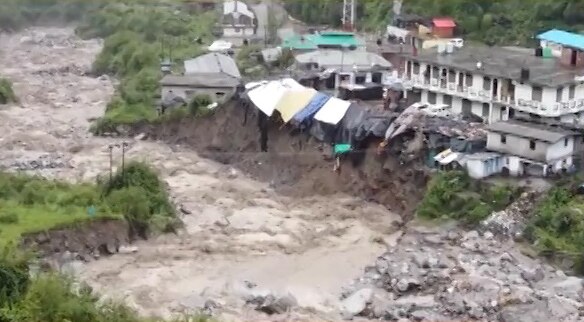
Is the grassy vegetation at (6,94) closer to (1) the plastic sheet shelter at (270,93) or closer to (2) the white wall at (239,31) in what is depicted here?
(2) the white wall at (239,31)

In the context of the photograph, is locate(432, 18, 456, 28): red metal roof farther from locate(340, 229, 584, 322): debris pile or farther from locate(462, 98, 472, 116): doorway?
locate(340, 229, 584, 322): debris pile

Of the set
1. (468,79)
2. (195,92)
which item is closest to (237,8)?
(195,92)

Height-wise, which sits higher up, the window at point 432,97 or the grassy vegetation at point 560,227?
the window at point 432,97

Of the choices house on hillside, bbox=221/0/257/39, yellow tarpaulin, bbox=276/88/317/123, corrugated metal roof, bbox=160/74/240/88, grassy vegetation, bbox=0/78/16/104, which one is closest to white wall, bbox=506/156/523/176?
yellow tarpaulin, bbox=276/88/317/123

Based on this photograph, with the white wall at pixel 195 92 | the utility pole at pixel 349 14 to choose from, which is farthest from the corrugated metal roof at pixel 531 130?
the utility pole at pixel 349 14

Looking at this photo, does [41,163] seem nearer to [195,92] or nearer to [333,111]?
[195,92]

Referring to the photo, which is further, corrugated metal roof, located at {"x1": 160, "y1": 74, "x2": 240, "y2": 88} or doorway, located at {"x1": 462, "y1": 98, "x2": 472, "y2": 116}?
corrugated metal roof, located at {"x1": 160, "y1": 74, "x2": 240, "y2": 88}
